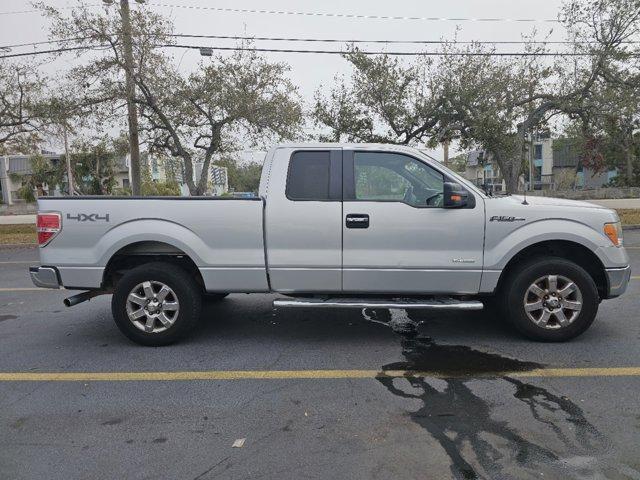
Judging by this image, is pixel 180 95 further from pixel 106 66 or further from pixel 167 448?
pixel 167 448

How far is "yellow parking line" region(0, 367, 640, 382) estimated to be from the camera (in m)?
4.09

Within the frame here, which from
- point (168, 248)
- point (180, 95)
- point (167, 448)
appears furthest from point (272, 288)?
point (180, 95)

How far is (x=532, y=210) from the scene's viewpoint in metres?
4.69

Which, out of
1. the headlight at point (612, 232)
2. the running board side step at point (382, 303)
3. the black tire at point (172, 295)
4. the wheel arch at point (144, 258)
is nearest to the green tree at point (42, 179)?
the wheel arch at point (144, 258)

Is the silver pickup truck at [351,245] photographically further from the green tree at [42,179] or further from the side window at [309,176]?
the green tree at [42,179]

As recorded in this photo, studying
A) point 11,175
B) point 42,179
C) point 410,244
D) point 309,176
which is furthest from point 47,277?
point 11,175

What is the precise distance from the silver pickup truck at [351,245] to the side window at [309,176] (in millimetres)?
11

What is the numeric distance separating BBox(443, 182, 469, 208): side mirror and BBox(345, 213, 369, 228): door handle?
76 cm

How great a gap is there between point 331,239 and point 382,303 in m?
0.78

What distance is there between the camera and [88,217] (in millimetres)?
4770

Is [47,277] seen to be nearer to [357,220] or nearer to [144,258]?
[144,258]

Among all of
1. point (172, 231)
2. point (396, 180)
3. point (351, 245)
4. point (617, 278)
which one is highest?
point (396, 180)

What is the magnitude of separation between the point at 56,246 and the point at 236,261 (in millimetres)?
1777

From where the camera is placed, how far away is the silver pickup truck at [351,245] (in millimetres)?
4676
